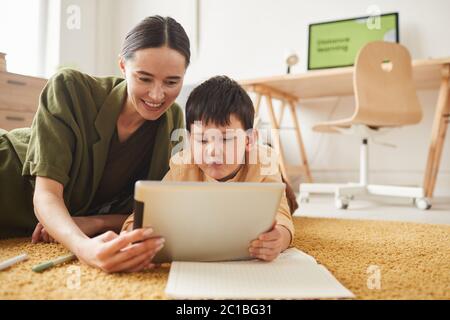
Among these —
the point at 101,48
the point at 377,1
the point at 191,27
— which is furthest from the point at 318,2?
the point at 101,48

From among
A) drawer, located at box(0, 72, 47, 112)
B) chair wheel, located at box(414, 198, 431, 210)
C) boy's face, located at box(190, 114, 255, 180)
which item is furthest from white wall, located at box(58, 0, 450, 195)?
boy's face, located at box(190, 114, 255, 180)

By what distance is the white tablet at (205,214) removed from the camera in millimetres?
544

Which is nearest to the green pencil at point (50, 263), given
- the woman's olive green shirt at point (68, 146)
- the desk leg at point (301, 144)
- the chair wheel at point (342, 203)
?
the woman's olive green shirt at point (68, 146)

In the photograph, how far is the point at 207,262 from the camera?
0.66 metres

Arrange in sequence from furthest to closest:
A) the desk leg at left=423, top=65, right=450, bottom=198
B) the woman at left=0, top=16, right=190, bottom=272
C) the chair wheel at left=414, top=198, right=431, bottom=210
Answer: the desk leg at left=423, top=65, right=450, bottom=198
the chair wheel at left=414, top=198, right=431, bottom=210
the woman at left=0, top=16, right=190, bottom=272

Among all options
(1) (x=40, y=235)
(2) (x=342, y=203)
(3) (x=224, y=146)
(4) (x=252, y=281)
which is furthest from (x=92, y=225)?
(2) (x=342, y=203)

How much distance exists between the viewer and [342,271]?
0.68 meters

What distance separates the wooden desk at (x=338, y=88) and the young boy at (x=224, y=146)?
1.39 metres

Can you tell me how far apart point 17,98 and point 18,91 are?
38 mm

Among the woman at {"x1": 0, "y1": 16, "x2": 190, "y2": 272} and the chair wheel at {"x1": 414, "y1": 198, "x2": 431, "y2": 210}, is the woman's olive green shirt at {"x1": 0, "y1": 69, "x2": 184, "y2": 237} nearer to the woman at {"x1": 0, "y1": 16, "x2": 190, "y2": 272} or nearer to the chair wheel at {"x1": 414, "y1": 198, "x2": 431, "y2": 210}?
the woman at {"x1": 0, "y1": 16, "x2": 190, "y2": 272}

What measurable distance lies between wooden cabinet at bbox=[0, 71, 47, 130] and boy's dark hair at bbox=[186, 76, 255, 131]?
5.45ft

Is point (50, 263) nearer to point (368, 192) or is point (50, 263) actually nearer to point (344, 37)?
point (368, 192)

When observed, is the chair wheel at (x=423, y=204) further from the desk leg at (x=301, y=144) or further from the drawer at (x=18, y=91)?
the drawer at (x=18, y=91)

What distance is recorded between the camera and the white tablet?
544mm
